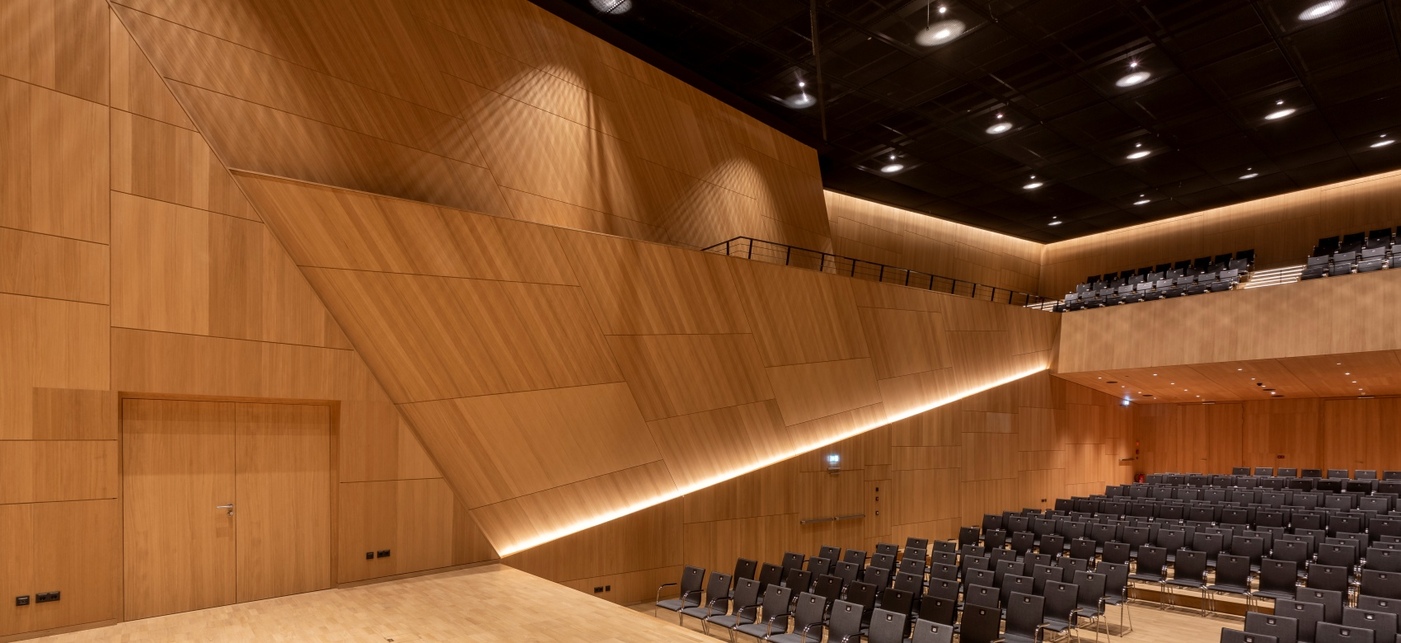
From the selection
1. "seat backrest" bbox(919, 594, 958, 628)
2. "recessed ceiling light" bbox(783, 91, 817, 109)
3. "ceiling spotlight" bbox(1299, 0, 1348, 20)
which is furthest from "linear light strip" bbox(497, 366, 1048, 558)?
"ceiling spotlight" bbox(1299, 0, 1348, 20)

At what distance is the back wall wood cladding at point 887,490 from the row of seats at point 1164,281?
2093 mm

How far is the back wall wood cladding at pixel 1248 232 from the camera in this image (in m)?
16.3

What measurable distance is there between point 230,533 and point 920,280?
50.4 ft

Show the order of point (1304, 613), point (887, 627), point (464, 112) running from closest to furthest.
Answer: point (1304, 613) < point (887, 627) < point (464, 112)

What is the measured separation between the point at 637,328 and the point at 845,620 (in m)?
4.21

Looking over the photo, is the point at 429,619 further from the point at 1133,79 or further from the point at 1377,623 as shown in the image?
the point at 1133,79

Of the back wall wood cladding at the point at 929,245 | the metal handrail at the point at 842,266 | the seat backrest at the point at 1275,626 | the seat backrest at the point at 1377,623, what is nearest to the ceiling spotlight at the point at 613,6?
the metal handrail at the point at 842,266

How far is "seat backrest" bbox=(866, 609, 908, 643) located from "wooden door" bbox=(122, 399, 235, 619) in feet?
17.7

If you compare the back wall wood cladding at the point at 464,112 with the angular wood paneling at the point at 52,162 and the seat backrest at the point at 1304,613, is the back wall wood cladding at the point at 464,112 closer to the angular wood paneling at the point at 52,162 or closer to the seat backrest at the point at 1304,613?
the angular wood paneling at the point at 52,162

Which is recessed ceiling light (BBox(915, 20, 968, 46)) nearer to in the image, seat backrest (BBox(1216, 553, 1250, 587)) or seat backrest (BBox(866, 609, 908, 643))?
seat backrest (BBox(1216, 553, 1250, 587))

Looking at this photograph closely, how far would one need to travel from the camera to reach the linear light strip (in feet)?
26.4

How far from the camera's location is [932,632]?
5.58 metres

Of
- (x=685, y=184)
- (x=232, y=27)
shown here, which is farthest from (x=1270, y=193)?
(x=232, y=27)

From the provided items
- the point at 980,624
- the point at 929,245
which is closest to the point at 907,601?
the point at 980,624
